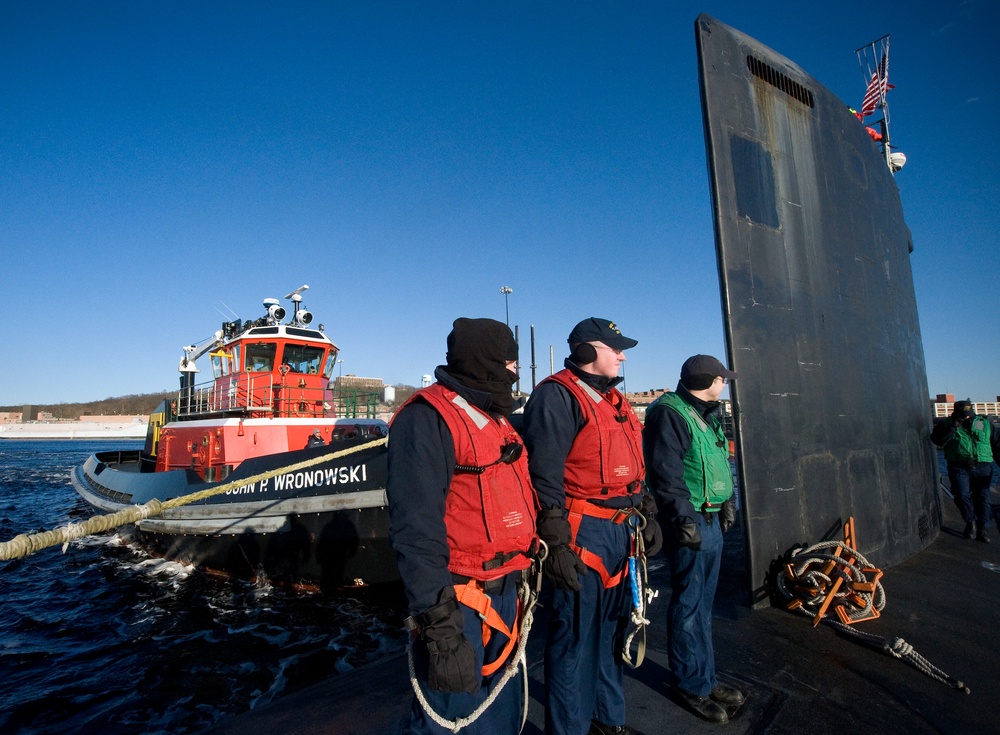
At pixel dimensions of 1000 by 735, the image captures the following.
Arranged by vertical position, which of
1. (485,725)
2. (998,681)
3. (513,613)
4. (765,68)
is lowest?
(998,681)

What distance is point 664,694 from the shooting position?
8.93ft

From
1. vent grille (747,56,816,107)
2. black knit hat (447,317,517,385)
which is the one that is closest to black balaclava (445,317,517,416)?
black knit hat (447,317,517,385)

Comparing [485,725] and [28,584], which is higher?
[485,725]

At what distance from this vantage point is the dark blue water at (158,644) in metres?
4.24

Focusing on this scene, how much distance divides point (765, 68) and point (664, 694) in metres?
4.80

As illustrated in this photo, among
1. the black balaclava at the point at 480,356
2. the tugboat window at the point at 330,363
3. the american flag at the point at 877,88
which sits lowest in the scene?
the black balaclava at the point at 480,356

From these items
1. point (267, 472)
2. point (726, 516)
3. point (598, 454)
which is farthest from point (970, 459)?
point (267, 472)

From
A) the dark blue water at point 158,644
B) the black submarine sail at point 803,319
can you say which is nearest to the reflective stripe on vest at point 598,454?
the black submarine sail at point 803,319

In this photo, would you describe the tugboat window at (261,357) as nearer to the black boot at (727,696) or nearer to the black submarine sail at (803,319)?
the black submarine sail at (803,319)

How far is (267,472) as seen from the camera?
4844mm

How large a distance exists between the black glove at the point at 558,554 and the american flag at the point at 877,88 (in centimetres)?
897

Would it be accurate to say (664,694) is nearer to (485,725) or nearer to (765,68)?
(485,725)

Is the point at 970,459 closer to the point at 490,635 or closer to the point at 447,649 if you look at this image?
the point at 490,635

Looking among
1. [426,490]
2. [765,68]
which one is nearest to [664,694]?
[426,490]
